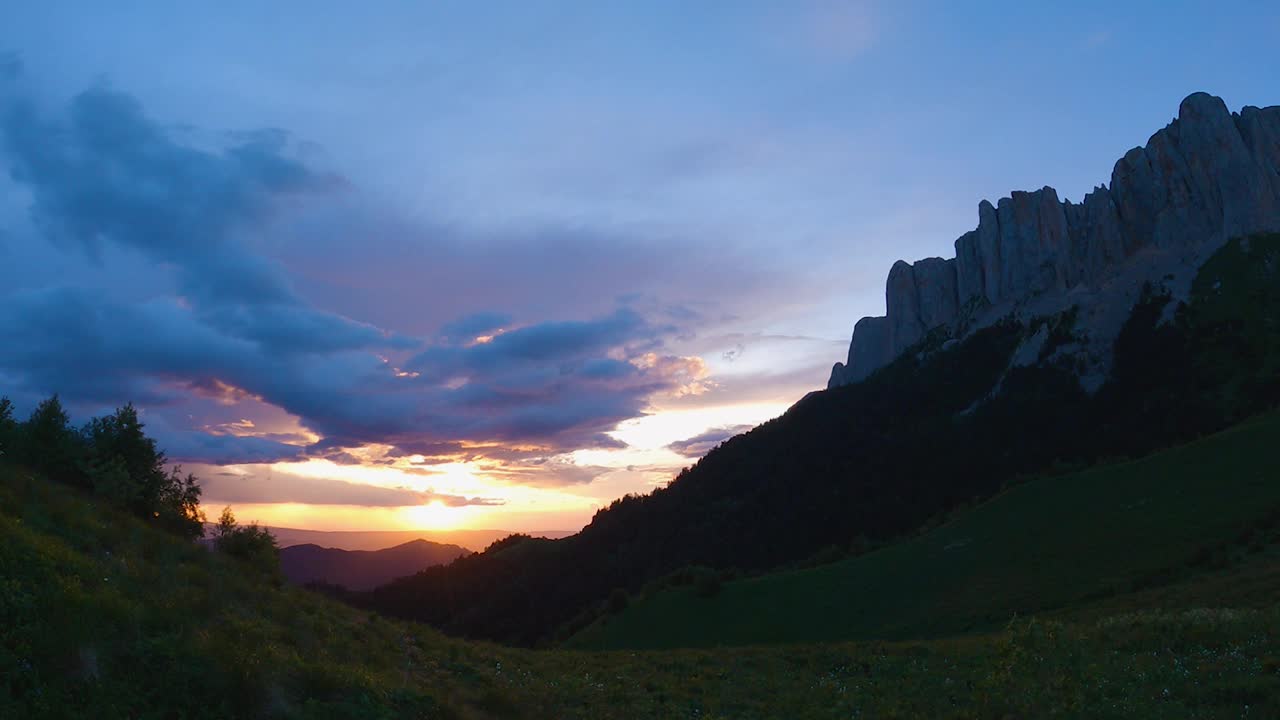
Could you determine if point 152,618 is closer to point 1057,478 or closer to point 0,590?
point 0,590

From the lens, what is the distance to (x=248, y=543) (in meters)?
27.8

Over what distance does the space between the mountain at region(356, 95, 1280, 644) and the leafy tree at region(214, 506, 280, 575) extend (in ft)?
267

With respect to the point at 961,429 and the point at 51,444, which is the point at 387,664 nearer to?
the point at 51,444

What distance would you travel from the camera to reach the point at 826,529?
12506cm

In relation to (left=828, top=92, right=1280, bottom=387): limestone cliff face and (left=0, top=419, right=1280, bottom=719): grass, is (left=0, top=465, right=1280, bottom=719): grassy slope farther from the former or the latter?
(left=828, top=92, right=1280, bottom=387): limestone cliff face

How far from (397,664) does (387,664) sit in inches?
44.9

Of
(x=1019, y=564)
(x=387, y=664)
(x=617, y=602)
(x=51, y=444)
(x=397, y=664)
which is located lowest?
(x=617, y=602)

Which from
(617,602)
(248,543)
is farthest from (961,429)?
A: (248,543)

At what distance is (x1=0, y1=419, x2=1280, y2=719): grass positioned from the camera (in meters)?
9.30

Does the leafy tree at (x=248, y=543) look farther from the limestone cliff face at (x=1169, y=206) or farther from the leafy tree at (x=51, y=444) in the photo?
the limestone cliff face at (x=1169, y=206)

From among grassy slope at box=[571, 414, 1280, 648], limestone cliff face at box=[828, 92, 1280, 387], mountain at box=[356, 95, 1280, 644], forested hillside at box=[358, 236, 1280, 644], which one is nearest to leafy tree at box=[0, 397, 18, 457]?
grassy slope at box=[571, 414, 1280, 648]

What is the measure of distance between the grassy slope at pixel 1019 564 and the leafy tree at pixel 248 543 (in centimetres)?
3269

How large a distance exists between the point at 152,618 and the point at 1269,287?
152 meters

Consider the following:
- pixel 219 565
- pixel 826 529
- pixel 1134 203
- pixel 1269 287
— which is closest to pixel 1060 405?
pixel 1269 287
